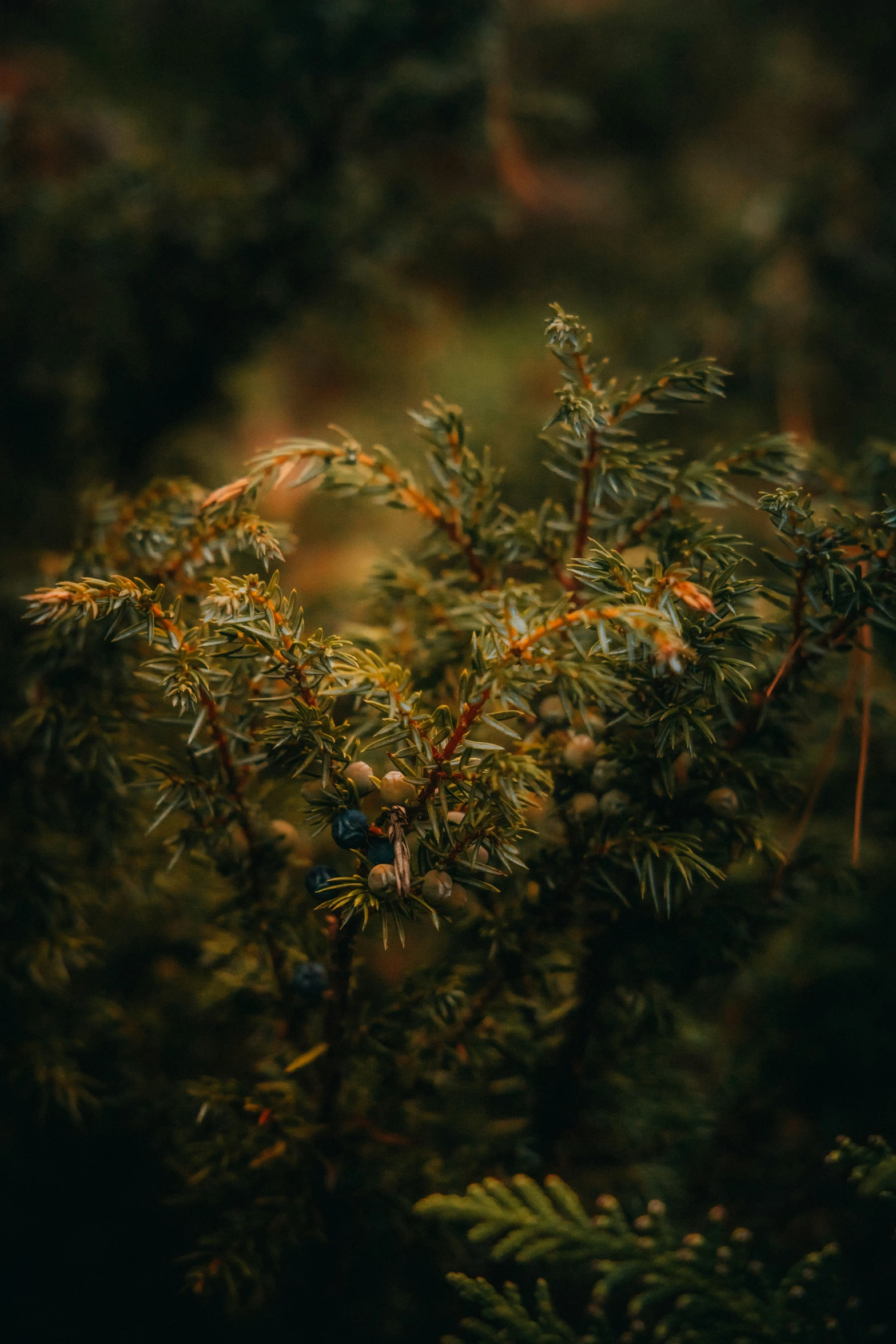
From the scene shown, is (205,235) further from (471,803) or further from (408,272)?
(408,272)

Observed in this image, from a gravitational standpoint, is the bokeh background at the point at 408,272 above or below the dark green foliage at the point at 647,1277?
above

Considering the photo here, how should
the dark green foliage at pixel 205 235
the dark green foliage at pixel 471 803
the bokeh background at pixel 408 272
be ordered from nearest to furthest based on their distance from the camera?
the dark green foliage at pixel 471 803 < the bokeh background at pixel 408 272 < the dark green foliage at pixel 205 235

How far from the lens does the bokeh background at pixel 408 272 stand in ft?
3.28

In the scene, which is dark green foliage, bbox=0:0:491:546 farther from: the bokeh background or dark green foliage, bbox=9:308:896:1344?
dark green foliage, bbox=9:308:896:1344

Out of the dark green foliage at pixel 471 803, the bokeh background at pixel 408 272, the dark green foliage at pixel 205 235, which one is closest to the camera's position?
the dark green foliage at pixel 471 803

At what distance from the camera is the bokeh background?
1000mm

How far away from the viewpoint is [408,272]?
233 cm

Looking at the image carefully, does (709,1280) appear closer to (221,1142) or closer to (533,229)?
(221,1142)

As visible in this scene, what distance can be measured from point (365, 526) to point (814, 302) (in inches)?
43.2

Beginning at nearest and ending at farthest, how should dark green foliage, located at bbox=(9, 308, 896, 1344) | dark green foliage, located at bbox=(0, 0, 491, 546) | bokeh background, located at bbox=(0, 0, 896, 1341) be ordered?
dark green foliage, located at bbox=(9, 308, 896, 1344) → bokeh background, located at bbox=(0, 0, 896, 1341) → dark green foliage, located at bbox=(0, 0, 491, 546)

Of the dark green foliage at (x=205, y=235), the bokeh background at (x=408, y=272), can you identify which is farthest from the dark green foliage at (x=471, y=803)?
the dark green foliage at (x=205, y=235)

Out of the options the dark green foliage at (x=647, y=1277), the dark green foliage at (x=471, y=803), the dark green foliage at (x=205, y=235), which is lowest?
the dark green foliage at (x=647, y=1277)

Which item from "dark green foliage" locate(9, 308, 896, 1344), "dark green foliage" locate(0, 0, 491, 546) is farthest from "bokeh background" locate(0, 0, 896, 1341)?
"dark green foliage" locate(9, 308, 896, 1344)

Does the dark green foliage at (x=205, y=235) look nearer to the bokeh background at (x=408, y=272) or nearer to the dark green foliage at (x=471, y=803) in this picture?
the bokeh background at (x=408, y=272)
